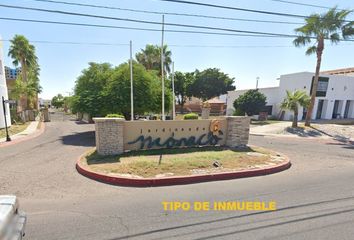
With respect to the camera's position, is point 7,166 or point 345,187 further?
point 7,166

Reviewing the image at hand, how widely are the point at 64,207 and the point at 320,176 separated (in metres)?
7.51

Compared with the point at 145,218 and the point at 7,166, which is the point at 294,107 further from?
the point at 7,166

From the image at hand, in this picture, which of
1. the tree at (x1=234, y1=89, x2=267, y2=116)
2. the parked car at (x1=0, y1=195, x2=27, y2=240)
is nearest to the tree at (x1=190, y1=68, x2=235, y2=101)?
the tree at (x1=234, y1=89, x2=267, y2=116)

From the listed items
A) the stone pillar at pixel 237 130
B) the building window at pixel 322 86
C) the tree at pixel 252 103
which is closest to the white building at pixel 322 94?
the building window at pixel 322 86

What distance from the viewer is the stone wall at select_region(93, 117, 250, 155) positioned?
8.52 m

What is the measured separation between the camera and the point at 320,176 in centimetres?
682

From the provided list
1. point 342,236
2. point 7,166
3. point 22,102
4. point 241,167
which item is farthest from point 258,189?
point 22,102

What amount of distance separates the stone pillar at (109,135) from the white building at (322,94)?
2604 cm

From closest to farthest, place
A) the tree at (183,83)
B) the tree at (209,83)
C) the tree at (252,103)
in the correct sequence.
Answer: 1. the tree at (252,103)
2. the tree at (183,83)
3. the tree at (209,83)

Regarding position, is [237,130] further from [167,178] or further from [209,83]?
[209,83]

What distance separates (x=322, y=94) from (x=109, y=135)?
30.6 m

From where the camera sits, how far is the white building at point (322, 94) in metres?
27.6

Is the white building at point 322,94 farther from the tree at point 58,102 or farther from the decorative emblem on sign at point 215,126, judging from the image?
the tree at point 58,102

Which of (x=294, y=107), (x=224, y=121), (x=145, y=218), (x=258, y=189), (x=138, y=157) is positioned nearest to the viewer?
(x=145, y=218)
